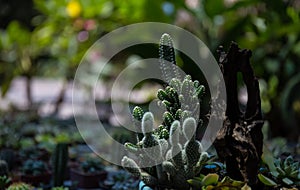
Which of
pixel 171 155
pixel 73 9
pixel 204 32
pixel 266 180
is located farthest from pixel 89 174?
A: pixel 73 9

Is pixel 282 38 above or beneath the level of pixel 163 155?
above

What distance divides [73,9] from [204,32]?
1218mm

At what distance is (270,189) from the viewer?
136 cm

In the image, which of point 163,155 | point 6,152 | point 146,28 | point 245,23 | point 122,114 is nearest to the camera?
point 163,155

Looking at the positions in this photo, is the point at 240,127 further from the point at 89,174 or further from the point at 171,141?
the point at 89,174

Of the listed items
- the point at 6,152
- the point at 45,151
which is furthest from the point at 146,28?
the point at 6,152

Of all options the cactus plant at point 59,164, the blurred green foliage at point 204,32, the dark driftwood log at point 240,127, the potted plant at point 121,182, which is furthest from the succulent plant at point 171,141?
the blurred green foliage at point 204,32

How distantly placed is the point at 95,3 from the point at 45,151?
1816 millimetres

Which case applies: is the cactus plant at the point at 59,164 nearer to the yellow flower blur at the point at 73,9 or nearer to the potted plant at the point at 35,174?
the potted plant at the point at 35,174

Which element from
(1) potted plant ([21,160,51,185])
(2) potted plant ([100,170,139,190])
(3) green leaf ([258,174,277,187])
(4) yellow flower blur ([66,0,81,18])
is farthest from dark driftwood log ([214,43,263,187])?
(4) yellow flower blur ([66,0,81,18])

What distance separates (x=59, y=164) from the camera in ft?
6.36

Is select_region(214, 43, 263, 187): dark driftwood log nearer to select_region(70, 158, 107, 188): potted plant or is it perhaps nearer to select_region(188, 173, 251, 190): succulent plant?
select_region(188, 173, 251, 190): succulent plant

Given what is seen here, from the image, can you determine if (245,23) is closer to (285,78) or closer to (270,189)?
(285,78)

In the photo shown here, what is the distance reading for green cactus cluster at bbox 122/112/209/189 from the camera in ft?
4.10
